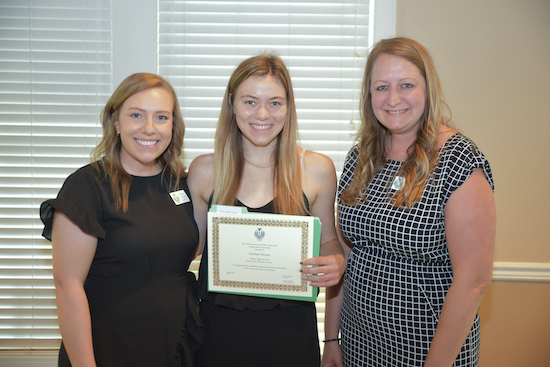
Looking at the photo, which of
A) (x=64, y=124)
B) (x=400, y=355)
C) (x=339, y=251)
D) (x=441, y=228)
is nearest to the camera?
(x=441, y=228)

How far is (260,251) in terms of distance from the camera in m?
1.49

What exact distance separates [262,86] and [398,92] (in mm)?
575

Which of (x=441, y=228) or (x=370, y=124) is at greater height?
(x=370, y=124)

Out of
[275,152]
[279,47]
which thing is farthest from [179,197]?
[279,47]

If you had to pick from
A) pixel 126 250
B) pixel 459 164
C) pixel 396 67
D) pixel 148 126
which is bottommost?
pixel 126 250

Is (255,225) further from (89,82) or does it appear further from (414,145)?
(89,82)

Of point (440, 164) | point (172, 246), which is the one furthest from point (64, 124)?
point (440, 164)

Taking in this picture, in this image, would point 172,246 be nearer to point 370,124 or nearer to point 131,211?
point 131,211

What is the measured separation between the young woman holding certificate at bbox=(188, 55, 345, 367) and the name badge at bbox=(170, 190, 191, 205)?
70mm

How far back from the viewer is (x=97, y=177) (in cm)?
150

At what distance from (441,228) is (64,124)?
2491 mm

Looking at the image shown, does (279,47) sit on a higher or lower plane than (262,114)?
higher

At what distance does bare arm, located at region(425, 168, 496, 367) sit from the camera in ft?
4.22

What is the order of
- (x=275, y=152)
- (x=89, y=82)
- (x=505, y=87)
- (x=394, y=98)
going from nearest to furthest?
(x=394, y=98) → (x=275, y=152) → (x=505, y=87) → (x=89, y=82)
